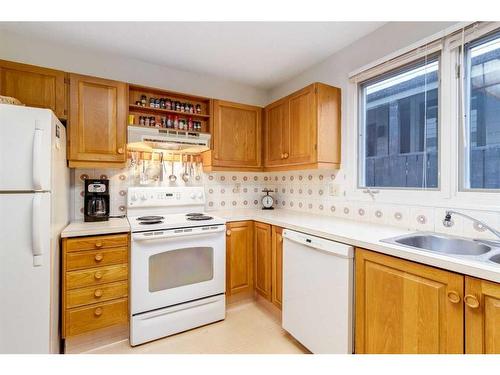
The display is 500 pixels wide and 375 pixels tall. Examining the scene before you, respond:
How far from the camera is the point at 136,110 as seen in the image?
7.60ft

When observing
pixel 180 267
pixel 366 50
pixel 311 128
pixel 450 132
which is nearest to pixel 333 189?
pixel 311 128

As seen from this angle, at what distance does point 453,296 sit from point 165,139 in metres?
2.09

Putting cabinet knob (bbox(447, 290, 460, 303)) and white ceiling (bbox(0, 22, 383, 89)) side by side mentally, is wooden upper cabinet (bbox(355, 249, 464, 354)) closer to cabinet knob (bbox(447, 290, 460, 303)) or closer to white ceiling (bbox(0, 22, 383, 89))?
cabinet knob (bbox(447, 290, 460, 303))

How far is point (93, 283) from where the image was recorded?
1709 mm

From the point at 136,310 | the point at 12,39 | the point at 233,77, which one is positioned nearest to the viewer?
the point at 136,310

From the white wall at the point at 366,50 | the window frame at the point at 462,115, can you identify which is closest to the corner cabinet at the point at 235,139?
the white wall at the point at 366,50

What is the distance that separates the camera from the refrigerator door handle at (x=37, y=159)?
1322 mm

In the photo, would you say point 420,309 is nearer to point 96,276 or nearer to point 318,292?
point 318,292

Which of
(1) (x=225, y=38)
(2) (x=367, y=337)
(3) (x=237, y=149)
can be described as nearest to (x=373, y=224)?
(2) (x=367, y=337)

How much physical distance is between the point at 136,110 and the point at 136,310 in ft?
5.69

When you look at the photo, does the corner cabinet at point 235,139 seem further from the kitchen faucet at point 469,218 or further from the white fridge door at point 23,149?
the kitchen faucet at point 469,218

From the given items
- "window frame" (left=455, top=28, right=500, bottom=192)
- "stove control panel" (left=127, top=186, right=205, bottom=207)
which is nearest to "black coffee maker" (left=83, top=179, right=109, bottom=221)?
"stove control panel" (left=127, top=186, right=205, bottom=207)

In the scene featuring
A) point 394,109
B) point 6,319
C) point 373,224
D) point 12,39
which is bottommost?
point 6,319

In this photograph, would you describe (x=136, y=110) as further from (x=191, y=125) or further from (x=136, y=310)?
(x=136, y=310)
